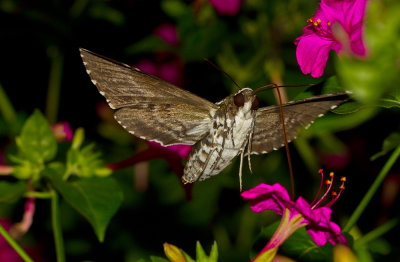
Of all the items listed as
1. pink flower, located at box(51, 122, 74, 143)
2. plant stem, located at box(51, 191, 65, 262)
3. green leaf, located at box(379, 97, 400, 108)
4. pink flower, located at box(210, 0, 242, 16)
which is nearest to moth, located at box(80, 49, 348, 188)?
green leaf, located at box(379, 97, 400, 108)

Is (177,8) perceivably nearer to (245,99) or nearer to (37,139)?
(37,139)

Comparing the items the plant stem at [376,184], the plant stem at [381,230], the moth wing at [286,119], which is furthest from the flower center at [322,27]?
the plant stem at [381,230]

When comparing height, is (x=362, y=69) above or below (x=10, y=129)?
above

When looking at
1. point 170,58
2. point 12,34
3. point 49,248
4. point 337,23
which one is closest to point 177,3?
point 170,58

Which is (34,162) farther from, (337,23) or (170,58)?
(170,58)

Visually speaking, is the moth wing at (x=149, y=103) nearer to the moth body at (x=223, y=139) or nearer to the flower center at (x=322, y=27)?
the moth body at (x=223, y=139)

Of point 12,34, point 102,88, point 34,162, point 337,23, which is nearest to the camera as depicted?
point 337,23

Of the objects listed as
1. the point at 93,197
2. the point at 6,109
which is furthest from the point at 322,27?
the point at 6,109
